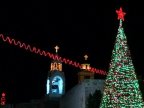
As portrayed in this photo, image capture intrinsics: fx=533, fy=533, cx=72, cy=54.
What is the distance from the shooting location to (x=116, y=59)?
27.4m

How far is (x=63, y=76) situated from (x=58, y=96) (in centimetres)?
281

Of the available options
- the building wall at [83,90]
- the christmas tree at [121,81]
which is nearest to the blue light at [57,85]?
the building wall at [83,90]

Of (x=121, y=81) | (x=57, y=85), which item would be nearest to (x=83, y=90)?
(x=121, y=81)

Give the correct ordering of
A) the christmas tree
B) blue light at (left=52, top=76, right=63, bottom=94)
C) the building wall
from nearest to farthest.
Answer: the christmas tree
the building wall
blue light at (left=52, top=76, right=63, bottom=94)

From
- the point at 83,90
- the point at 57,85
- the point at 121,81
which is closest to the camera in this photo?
the point at 121,81

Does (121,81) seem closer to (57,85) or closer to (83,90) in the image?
(83,90)

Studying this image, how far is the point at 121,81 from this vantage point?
27234mm

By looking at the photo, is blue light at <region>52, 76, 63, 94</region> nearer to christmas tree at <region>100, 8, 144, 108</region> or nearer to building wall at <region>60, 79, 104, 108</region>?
building wall at <region>60, 79, 104, 108</region>

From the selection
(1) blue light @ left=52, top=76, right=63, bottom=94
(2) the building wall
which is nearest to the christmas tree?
(2) the building wall

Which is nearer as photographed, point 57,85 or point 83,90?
point 83,90

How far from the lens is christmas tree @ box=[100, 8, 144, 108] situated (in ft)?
89.4

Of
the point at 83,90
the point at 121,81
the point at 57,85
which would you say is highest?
the point at 57,85

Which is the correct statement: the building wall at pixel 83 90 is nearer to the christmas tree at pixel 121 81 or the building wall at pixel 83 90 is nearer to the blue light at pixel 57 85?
the blue light at pixel 57 85

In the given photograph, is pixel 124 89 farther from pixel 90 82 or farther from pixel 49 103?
pixel 49 103
